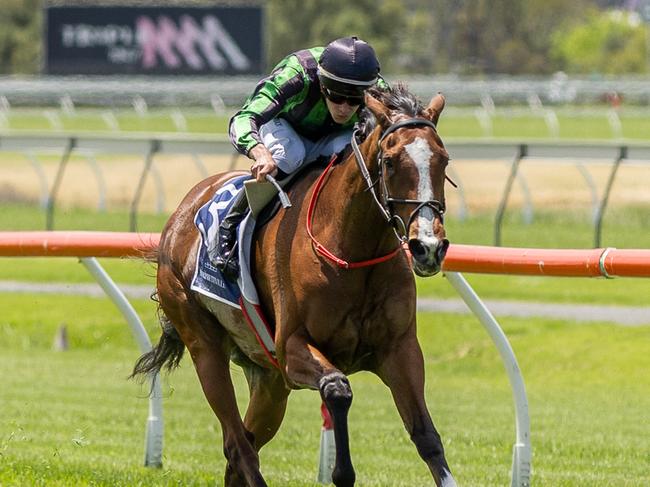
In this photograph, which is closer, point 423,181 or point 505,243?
point 423,181

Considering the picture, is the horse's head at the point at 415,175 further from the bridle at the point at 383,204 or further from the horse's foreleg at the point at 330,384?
the horse's foreleg at the point at 330,384

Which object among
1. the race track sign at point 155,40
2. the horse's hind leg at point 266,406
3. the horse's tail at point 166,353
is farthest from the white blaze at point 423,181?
the race track sign at point 155,40

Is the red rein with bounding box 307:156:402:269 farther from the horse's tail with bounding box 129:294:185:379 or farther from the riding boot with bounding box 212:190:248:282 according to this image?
the horse's tail with bounding box 129:294:185:379

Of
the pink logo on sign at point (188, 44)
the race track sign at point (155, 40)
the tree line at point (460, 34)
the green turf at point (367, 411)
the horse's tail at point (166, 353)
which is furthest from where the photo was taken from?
the tree line at point (460, 34)

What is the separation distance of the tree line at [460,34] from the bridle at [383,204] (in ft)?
197

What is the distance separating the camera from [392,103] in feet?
16.2

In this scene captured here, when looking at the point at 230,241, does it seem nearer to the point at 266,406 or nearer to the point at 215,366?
the point at 215,366

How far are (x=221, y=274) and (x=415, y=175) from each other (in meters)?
1.47

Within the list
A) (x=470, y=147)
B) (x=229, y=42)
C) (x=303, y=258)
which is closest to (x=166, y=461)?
(x=303, y=258)

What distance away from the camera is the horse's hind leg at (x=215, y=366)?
19.1 ft

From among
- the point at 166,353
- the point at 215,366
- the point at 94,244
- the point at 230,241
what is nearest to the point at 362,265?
the point at 230,241

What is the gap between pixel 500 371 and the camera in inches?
474

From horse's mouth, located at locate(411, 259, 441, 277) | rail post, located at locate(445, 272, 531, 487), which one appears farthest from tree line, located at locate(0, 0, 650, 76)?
horse's mouth, located at locate(411, 259, 441, 277)

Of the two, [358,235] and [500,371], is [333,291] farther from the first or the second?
[500,371]
